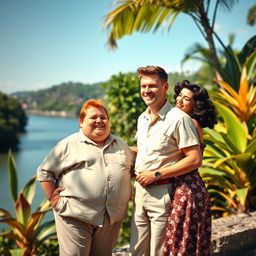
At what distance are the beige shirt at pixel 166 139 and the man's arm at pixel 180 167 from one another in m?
0.04

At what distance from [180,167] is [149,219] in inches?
15.3

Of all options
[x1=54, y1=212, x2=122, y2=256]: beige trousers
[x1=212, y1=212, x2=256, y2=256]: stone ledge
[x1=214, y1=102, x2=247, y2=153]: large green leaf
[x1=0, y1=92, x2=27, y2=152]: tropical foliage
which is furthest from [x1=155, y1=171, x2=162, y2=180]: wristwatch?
[x1=0, y1=92, x2=27, y2=152]: tropical foliage

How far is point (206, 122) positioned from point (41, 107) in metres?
154

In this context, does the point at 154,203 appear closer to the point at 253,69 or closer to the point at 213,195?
the point at 213,195

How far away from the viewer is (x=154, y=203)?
2.08m

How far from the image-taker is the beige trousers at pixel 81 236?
218cm

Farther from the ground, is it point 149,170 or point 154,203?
point 149,170

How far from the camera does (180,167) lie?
203cm

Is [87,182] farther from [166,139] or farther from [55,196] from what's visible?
[166,139]

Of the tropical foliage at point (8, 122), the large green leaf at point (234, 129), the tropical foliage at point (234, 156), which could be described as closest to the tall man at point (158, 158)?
the tropical foliage at point (234, 156)

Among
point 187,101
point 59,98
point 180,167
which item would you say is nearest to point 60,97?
point 59,98

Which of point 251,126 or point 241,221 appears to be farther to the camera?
point 251,126

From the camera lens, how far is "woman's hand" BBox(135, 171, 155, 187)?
80.4 inches

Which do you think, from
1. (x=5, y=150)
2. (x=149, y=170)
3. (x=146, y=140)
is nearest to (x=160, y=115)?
(x=146, y=140)
